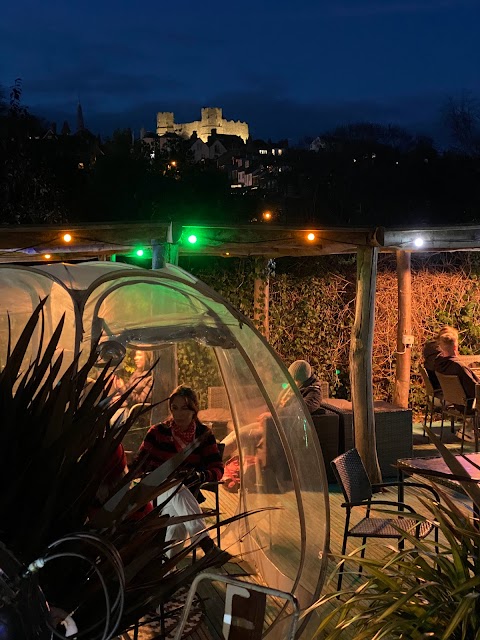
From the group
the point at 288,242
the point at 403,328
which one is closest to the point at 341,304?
the point at 403,328

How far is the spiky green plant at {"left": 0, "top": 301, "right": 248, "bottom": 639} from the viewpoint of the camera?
166 centimetres

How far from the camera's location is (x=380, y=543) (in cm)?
586

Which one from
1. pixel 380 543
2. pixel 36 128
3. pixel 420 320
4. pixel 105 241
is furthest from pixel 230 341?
pixel 36 128

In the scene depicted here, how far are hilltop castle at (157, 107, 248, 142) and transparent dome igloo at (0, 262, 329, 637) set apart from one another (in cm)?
8183

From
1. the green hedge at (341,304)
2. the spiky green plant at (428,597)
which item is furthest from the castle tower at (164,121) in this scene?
the spiky green plant at (428,597)

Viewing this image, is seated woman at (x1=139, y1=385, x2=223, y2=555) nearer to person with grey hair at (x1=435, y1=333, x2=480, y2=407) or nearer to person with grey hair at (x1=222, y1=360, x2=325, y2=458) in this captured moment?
person with grey hair at (x1=222, y1=360, x2=325, y2=458)

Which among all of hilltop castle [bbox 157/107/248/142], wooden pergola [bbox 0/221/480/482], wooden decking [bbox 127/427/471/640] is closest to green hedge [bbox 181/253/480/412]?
wooden pergola [bbox 0/221/480/482]

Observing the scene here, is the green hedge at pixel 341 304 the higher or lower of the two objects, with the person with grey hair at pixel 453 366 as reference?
higher

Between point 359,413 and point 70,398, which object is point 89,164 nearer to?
point 359,413

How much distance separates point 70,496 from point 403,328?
8402 millimetres

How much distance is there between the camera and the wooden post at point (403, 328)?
382 inches

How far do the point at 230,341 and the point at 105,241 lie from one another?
2581 millimetres

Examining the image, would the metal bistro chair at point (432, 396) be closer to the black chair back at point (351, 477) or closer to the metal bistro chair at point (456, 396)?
the metal bistro chair at point (456, 396)

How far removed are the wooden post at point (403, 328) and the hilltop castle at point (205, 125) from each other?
77616mm
